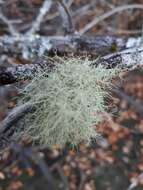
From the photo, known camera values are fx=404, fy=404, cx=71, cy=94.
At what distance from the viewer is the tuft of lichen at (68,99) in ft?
3.48

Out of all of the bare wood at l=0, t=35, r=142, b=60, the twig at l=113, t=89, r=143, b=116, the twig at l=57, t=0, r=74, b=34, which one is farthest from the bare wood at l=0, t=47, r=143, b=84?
the twig at l=113, t=89, r=143, b=116

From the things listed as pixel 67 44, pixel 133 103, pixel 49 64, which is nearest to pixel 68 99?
pixel 49 64

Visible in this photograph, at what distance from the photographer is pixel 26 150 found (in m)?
3.29

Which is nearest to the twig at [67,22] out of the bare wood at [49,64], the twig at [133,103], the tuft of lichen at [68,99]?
the bare wood at [49,64]

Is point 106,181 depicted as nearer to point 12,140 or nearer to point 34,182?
point 34,182

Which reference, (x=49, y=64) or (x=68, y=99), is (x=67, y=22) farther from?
(x=68, y=99)

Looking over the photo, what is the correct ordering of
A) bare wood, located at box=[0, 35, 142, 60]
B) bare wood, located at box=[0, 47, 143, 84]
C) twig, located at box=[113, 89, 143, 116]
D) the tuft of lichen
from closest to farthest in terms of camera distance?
the tuft of lichen < bare wood, located at box=[0, 47, 143, 84] < bare wood, located at box=[0, 35, 142, 60] < twig, located at box=[113, 89, 143, 116]

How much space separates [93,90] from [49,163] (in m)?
2.71

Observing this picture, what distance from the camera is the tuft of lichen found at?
1.06m

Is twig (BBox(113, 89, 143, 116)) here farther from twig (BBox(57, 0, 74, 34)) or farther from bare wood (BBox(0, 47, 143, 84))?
bare wood (BBox(0, 47, 143, 84))

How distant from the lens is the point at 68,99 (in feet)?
3.46

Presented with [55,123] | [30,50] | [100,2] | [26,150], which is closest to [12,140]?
[55,123]

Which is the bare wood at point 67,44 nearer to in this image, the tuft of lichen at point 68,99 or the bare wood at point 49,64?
the bare wood at point 49,64

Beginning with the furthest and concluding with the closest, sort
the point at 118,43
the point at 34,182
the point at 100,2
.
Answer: the point at 100,2 < the point at 34,182 < the point at 118,43
